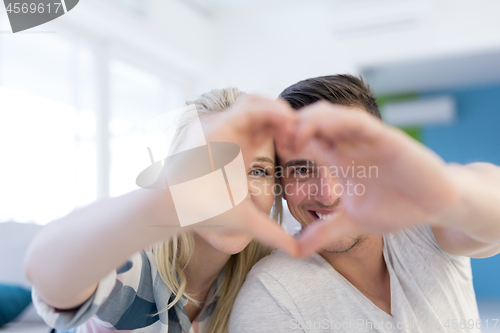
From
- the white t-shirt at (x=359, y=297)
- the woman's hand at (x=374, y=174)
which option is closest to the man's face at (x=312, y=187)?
the white t-shirt at (x=359, y=297)

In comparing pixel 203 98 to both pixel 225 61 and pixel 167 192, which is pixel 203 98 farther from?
pixel 225 61

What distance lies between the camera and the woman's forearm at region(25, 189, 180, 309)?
1.73 ft

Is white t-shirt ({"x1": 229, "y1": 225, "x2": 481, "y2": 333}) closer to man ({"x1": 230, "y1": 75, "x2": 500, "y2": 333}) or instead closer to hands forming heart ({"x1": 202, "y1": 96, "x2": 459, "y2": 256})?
man ({"x1": 230, "y1": 75, "x2": 500, "y2": 333})

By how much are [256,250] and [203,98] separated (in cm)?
48

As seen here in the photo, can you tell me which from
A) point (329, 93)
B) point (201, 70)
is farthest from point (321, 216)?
point (201, 70)

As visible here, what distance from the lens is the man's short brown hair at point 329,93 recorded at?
44.8 inches

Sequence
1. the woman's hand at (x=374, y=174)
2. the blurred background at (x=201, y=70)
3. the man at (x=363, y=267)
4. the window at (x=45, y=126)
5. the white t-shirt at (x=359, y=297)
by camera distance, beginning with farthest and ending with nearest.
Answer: the blurred background at (x=201, y=70) → the window at (x=45, y=126) → the white t-shirt at (x=359, y=297) → the man at (x=363, y=267) → the woman's hand at (x=374, y=174)

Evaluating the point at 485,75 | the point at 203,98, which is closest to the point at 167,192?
the point at 203,98

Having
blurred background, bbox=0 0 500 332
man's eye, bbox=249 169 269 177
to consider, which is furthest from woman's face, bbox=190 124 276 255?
blurred background, bbox=0 0 500 332

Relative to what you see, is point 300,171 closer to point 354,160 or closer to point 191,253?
point 191,253

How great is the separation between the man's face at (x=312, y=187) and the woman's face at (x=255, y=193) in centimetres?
5

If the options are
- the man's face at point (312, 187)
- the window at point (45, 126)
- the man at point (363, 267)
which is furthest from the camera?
the window at point (45, 126)

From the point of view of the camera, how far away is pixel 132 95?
3.95m

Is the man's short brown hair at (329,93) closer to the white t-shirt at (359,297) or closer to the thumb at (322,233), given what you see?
the white t-shirt at (359,297)
